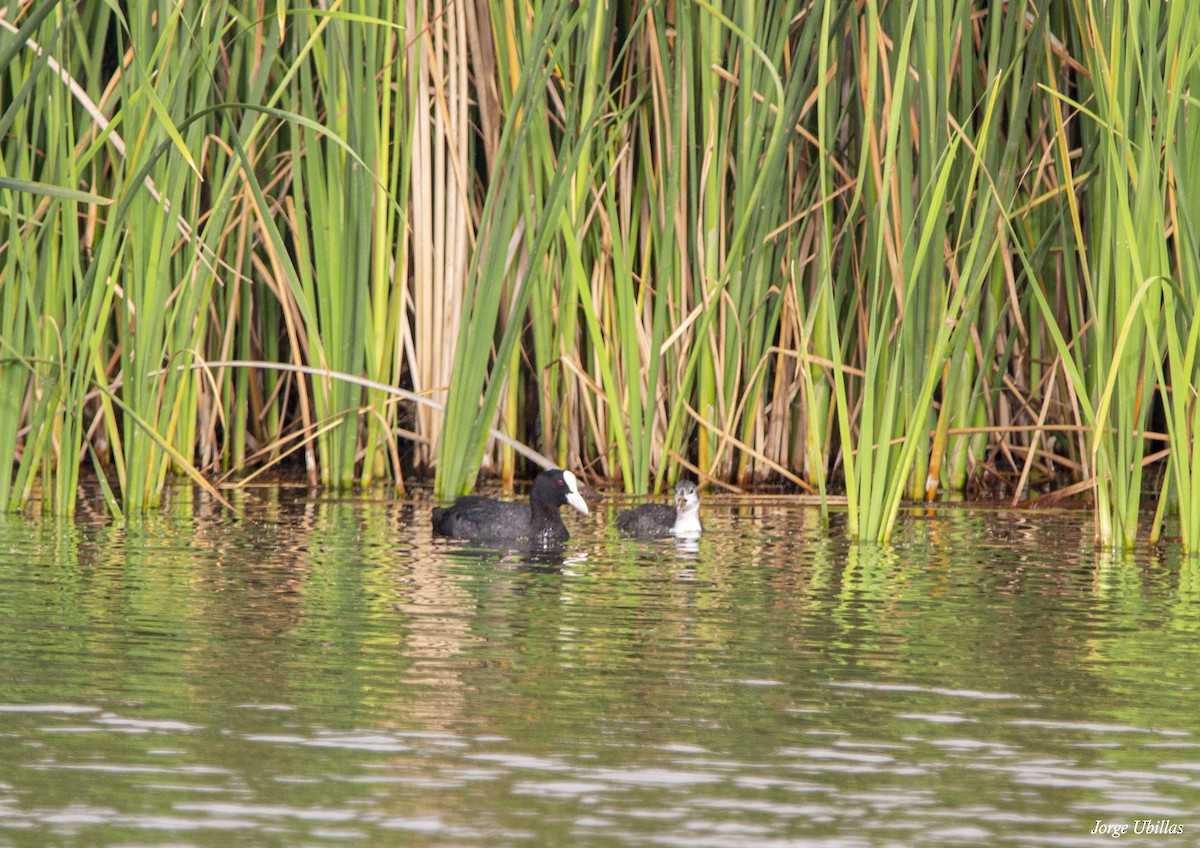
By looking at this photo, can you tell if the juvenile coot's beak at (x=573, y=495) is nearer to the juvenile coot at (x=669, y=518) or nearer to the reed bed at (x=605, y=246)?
the juvenile coot at (x=669, y=518)

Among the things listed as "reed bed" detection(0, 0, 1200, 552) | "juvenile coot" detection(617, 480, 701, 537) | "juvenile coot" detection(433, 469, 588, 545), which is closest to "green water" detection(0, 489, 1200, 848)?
"juvenile coot" detection(433, 469, 588, 545)

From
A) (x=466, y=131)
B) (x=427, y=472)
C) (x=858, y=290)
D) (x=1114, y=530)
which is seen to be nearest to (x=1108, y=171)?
(x=1114, y=530)

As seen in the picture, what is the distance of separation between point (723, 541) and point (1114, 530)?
144 centimetres

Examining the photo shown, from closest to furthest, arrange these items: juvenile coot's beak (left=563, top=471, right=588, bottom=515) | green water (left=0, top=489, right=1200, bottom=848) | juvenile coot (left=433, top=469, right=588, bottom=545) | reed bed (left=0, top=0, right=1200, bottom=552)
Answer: green water (left=0, top=489, right=1200, bottom=848)
reed bed (left=0, top=0, right=1200, bottom=552)
juvenile coot (left=433, top=469, right=588, bottom=545)
juvenile coot's beak (left=563, top=471, right=588, bottom=515)

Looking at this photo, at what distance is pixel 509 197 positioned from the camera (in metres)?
8.17

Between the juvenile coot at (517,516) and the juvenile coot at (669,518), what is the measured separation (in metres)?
0.28

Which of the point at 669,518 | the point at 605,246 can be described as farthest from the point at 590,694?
the point at 605,246

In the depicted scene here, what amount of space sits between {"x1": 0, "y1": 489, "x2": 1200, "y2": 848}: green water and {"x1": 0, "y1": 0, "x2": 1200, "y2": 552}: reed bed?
0.93 m

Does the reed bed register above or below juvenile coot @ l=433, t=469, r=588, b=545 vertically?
above

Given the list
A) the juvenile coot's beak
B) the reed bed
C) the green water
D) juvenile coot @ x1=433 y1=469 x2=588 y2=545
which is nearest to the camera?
the green water

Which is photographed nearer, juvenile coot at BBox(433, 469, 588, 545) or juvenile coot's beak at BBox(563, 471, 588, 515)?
juvenile coot at BBox(433, 469, 588, 545)

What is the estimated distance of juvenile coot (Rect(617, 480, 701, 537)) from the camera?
7.75 meters

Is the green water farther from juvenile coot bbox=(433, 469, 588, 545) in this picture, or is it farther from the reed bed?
the reed bed

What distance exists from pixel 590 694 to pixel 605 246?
4.72 m
